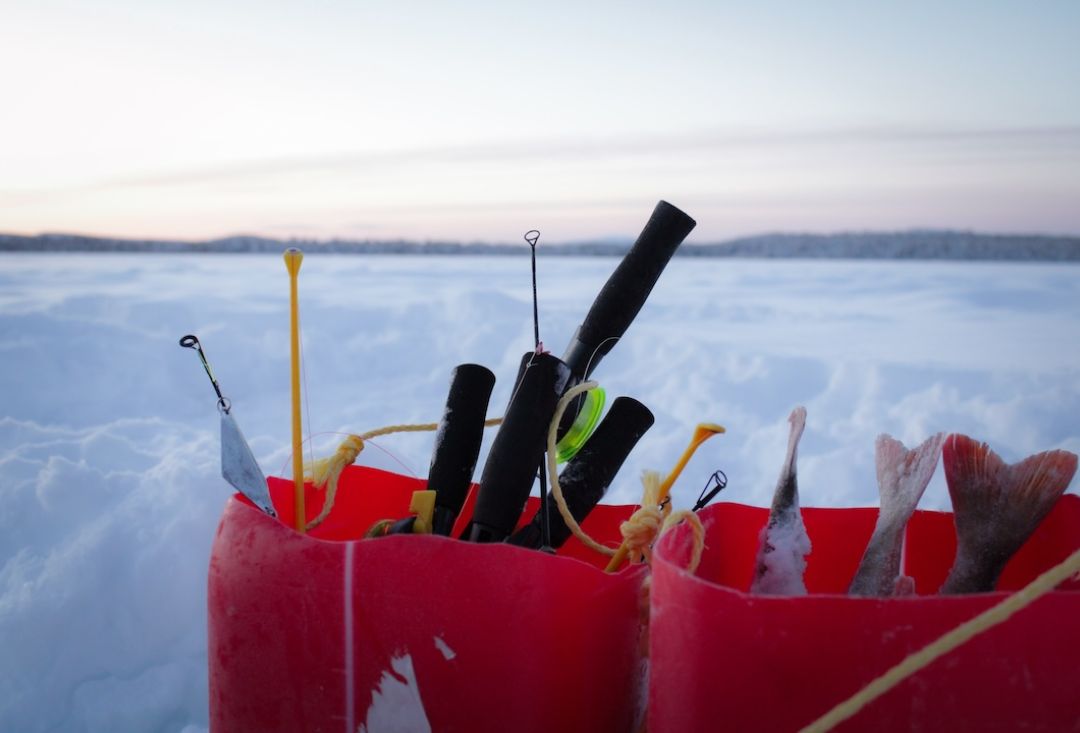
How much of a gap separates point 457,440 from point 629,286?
0.32m

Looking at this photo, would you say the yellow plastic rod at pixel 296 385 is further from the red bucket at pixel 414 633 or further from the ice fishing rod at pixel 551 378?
the ice fishing rod at pixel 551 378

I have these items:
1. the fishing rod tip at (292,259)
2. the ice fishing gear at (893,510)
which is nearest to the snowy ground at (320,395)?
the fishing rod tip at (292,259)

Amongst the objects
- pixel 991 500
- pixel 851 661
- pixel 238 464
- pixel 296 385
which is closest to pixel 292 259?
pixel 296 385

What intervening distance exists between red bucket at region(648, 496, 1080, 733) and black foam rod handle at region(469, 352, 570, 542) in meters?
0.27

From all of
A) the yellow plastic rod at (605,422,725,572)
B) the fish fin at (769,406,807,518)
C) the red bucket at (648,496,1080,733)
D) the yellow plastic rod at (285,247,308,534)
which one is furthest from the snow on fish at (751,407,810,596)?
the yellow plastic rod at (285,247,308,534)

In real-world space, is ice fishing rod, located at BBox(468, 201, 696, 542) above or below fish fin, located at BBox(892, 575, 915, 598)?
above

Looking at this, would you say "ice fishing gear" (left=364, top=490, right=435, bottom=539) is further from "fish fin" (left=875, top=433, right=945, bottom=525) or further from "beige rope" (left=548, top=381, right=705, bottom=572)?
"fish fin" (left=875, top=433, right=945, bottom=525)

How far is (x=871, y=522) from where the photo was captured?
1.26 metres

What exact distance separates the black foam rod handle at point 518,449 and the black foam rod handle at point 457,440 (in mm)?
69

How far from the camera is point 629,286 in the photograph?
1181 millimetres

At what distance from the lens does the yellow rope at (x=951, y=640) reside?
77cm

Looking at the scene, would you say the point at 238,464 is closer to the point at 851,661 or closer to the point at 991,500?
the point at 851,661

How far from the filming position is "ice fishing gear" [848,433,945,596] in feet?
3.56

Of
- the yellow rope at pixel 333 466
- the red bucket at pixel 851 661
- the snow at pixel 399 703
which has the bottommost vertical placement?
the snow at pixel 399 703
